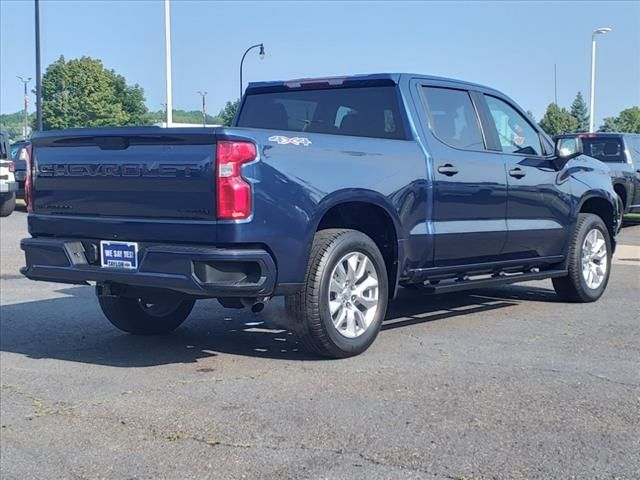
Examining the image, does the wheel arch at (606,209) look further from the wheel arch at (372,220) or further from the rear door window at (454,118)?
the wheel arch at (372,220)

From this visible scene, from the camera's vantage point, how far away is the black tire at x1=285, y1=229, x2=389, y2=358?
5363 mm

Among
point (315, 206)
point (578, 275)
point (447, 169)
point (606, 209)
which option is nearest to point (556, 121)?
point (606, 209)

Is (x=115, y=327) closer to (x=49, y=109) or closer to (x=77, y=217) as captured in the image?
(x=77, y=217)

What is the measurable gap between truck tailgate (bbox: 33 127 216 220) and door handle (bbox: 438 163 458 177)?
2.06m

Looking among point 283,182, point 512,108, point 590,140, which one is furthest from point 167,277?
point 590,140

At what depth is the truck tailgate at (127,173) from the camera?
5020mm

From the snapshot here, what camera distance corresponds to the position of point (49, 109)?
232 feet

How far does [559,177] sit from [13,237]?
1108 centimetres

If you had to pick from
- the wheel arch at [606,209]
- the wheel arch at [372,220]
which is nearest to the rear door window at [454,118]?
the wheel arch at [372,220]

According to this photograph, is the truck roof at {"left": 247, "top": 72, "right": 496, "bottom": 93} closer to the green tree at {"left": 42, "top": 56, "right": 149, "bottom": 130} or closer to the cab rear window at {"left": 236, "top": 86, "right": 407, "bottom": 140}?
the cab rear window at {"left": 236, "top": 86, "right": 407, "bottom": 140}

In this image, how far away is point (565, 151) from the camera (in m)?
7.58

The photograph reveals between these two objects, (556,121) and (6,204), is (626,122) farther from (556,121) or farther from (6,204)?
(6,204)

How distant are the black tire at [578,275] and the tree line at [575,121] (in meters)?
47.2

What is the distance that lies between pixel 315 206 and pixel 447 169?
58.3 inches
